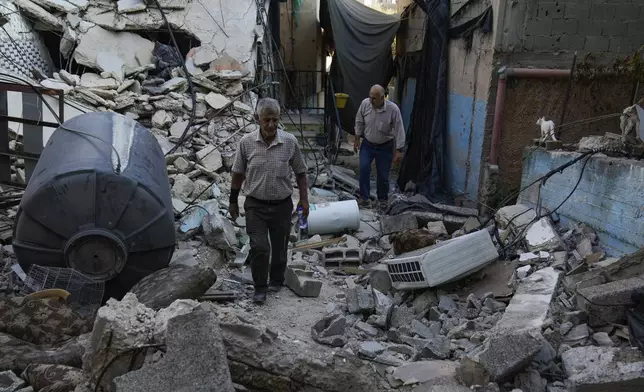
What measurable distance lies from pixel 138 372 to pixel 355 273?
3.50 metres

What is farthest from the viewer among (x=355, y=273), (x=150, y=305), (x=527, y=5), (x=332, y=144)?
(x=332, y=144)

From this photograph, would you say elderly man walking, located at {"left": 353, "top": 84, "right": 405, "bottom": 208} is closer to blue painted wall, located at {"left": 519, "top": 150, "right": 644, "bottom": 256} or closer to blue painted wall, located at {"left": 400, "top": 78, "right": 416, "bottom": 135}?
blue painted wall, located at {"left": 519, "top": 150, "right": 644, "bottom": 256}

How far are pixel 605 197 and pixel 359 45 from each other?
815 centimetres

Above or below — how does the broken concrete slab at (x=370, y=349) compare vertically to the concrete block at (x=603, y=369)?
below

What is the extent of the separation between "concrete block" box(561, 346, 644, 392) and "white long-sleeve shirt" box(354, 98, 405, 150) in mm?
4689

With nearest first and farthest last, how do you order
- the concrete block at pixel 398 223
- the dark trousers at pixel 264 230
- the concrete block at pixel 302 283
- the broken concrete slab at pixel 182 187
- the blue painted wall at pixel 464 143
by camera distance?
the dark trousers at pixel 264 230, the concrete block at pixel 302 283, the concrete block at pixel 398 223, the broken concrete slab at pixel 182 187, the blue painted wall at pixel 464 143

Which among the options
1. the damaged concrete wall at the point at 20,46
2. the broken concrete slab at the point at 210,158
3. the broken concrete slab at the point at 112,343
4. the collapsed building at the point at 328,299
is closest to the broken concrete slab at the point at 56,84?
the collapsed building at the point at 328,299

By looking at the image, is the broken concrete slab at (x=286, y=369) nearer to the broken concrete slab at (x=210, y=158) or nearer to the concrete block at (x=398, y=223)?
the concrete block at (x=398, y=223)

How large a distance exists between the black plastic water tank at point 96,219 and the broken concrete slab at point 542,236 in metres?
3.38

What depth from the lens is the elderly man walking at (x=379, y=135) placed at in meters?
7.68

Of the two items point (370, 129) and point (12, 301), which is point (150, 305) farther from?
point (370, 129)

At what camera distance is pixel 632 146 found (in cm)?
509

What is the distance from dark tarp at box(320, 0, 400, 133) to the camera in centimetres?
1204

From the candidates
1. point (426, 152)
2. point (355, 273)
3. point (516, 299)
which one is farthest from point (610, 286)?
point (426, 152)
